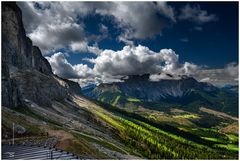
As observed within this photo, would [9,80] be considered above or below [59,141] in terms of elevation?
above

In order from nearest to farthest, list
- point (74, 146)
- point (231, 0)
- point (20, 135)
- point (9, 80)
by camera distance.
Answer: point (231, 0) < point (74, 146) < point (20, 135) < point (9, 80)

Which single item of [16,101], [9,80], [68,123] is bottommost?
[68,123]

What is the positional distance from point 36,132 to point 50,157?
5872 cm

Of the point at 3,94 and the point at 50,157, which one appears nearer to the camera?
the point at 50,157

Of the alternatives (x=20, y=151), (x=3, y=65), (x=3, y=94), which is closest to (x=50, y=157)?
(x=20, y=151)

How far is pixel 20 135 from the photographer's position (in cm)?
10288

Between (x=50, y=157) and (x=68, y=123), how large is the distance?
135 meters

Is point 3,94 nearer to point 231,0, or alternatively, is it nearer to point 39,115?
point 39,115

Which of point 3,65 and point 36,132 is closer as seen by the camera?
point 36,132

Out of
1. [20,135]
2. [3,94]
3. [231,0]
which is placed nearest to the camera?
[231,0]

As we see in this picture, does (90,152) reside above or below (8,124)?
below

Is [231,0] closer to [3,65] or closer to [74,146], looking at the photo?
[74,146]

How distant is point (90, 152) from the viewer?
9062 cm

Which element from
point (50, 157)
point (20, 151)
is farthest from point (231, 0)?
point (20, 151)
